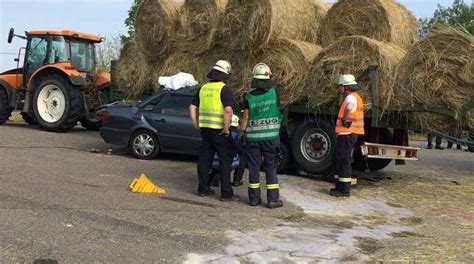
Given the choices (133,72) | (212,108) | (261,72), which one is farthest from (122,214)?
(133,72)

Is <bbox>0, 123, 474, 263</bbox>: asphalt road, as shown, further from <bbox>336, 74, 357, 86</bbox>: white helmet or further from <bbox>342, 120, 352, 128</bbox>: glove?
<bbox>336, 74, 357, 86</bbox>: white helmet

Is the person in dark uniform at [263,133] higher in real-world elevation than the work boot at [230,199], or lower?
higher

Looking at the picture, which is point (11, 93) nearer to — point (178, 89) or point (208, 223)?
point (178, 89)

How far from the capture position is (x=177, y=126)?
10430 mm

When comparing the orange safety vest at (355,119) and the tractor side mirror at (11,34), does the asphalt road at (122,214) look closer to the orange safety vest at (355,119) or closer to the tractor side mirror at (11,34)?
the orange safety vest at (355,119)

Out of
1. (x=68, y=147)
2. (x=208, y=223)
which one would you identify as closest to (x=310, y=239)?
(x=208, y=223)

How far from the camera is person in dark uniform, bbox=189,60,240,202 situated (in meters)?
7.36

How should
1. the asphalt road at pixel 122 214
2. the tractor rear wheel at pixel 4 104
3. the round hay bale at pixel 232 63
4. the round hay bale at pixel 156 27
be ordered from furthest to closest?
the tractor rear wheel at pixel 4 104
the round hay bale at pixel 156 27
the round hay bale at pixel 232 63
the asphalt road at pixel 122 214

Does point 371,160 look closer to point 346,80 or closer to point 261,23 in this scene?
point 346,80

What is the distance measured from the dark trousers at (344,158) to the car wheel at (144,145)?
148 inches

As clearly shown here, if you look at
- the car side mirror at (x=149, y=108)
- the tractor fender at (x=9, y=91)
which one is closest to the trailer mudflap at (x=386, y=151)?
the car side mirror at (x=149, y=108)

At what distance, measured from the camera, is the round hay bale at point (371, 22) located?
9.32m

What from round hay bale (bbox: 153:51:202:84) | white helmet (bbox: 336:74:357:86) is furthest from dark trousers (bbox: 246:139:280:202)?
round hay bale (bbox: 153:51:202:84)

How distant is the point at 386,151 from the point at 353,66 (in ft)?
4.95
